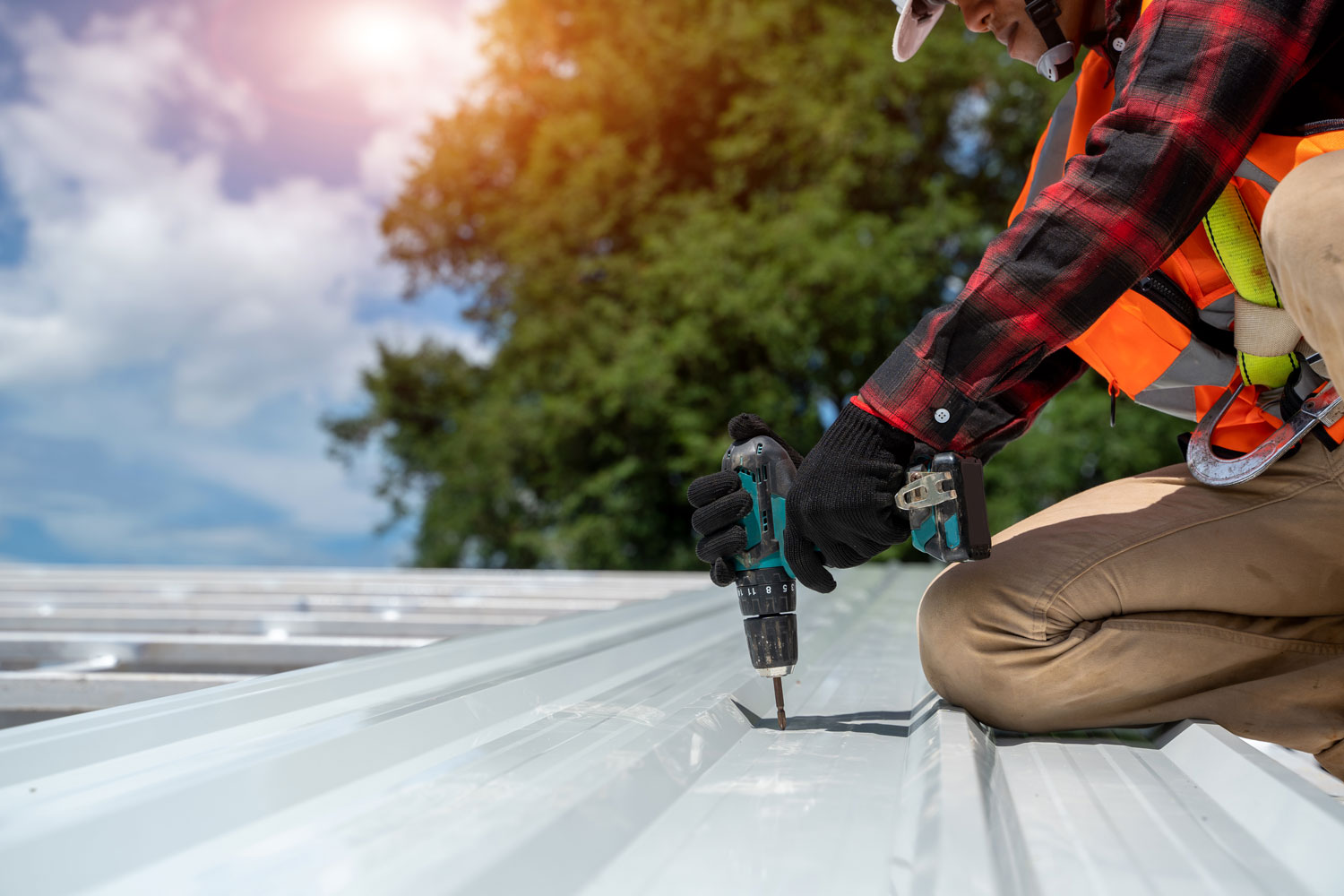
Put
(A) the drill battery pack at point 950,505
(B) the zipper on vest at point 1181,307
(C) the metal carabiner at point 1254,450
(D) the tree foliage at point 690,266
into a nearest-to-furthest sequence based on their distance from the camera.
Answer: (A) the drill battery pack at point 950,505
(C) the metal carabiner at point 1254,450
(B) the zipper on vest at point 1181,307
(D) the tree foliage at point 690,266

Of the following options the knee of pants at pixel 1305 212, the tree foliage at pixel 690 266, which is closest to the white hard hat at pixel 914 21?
the knee of pants at pixel 1305 212

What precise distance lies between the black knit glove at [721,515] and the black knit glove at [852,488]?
0.05 m

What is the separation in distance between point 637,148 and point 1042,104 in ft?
15.9

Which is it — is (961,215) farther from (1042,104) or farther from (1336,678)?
(1336,678)

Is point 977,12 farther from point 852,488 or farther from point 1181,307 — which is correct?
point 852,488

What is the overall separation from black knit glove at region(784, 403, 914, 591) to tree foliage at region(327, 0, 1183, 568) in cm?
693

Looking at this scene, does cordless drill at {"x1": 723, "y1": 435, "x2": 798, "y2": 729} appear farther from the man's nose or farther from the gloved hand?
the man's nose

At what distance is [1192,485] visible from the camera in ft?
4.97

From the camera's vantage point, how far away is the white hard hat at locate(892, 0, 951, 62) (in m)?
1.66

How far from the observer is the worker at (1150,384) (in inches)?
43.6

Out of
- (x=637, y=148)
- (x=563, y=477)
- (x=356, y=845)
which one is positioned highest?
(x=637, y=148)

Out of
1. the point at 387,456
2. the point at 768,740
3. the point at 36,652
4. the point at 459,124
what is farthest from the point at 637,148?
the point at 768,740

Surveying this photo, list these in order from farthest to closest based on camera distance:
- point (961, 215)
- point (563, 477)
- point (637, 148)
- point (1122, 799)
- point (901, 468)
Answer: point (637, 148), point (563, 477), point (961, 215), point (901, 468), point (1122, 799)

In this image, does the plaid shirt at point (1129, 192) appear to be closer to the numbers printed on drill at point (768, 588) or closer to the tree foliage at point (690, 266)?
the numbers printed on drill at point (768, 588)
